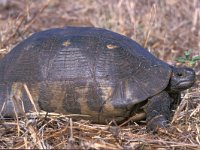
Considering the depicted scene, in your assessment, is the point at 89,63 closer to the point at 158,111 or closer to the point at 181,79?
the point at 158,111

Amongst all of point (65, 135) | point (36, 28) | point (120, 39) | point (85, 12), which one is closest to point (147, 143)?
point (65, 135)

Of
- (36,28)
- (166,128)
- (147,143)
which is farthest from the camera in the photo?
(36,28)

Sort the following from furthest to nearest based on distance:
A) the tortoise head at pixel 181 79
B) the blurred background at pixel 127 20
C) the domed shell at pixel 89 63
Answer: the blurred background at pixel 127 20, the tortoise head at pixel 181 79, the domed shell at pixel 89 63

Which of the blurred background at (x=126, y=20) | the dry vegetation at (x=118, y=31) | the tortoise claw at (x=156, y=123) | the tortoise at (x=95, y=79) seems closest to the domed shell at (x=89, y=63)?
the tortoise at (x=95, y=79)

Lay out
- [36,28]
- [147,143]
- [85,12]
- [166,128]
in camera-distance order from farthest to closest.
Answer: [85,12], [36,28], [166,128], [147,143]

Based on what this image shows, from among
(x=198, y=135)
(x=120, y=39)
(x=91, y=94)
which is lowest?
(x=198, y=135)

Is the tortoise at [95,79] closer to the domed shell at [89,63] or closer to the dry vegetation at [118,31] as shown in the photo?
the domed shell at [89,63]

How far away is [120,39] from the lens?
453cm

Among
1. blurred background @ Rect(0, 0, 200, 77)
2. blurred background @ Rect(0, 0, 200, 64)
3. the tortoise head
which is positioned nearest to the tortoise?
the tortoise head

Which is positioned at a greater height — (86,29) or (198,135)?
(86,29)

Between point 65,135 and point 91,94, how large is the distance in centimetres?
54

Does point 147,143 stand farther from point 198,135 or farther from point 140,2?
point 140,2

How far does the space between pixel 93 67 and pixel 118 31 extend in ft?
10.9

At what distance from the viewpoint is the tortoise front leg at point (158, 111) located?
418 cm
